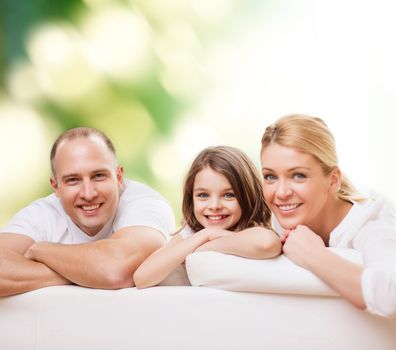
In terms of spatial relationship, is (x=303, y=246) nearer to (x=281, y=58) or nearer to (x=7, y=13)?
(x=281, y=58)

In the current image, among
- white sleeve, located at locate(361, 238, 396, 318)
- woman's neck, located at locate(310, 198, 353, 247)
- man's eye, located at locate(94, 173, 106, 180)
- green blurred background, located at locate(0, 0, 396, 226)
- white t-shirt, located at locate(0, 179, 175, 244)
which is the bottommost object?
white sleeve, located at locate(361, 238, 396, 318)

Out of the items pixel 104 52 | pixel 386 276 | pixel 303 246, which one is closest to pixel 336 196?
pixel 303 246

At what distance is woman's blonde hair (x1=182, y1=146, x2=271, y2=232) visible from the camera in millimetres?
2420

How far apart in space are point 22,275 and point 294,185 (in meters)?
0.87

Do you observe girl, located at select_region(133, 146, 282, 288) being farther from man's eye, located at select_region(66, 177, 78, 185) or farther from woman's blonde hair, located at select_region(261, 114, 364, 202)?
man's eye, located at select_region(66, 177, 78, 185)

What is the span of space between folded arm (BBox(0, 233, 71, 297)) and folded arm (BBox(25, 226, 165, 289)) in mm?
29

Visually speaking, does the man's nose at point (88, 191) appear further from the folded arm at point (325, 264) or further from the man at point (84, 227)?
the folded arm at point (325, 264)

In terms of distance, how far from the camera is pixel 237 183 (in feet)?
7.91

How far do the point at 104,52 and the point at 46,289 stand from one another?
153 inches

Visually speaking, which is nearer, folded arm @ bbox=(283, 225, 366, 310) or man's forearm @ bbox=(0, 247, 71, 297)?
folded arm @ bbox=(283, 225, 366, 310)

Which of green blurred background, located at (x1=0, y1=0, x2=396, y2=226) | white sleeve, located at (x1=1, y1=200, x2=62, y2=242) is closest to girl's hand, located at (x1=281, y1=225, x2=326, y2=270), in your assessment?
white sleeve, located at (x1=1, y1=200, x2=62, y2=242)

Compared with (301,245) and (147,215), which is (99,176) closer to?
(147,215)

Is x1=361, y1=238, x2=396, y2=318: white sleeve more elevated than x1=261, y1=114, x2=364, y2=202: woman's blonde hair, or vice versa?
x1=261, y1=114, x2=364, y2=202: woman's blonde hair

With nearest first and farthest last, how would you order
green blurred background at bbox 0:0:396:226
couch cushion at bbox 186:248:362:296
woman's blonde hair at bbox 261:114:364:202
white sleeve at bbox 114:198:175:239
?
couch cushion at bbox 186:248:362:296
woman's blonde hair at bbox 261:114:364:202
white sleeve at bbox 114:198:175:239
green blurred background at bbox 0:0:396:226
